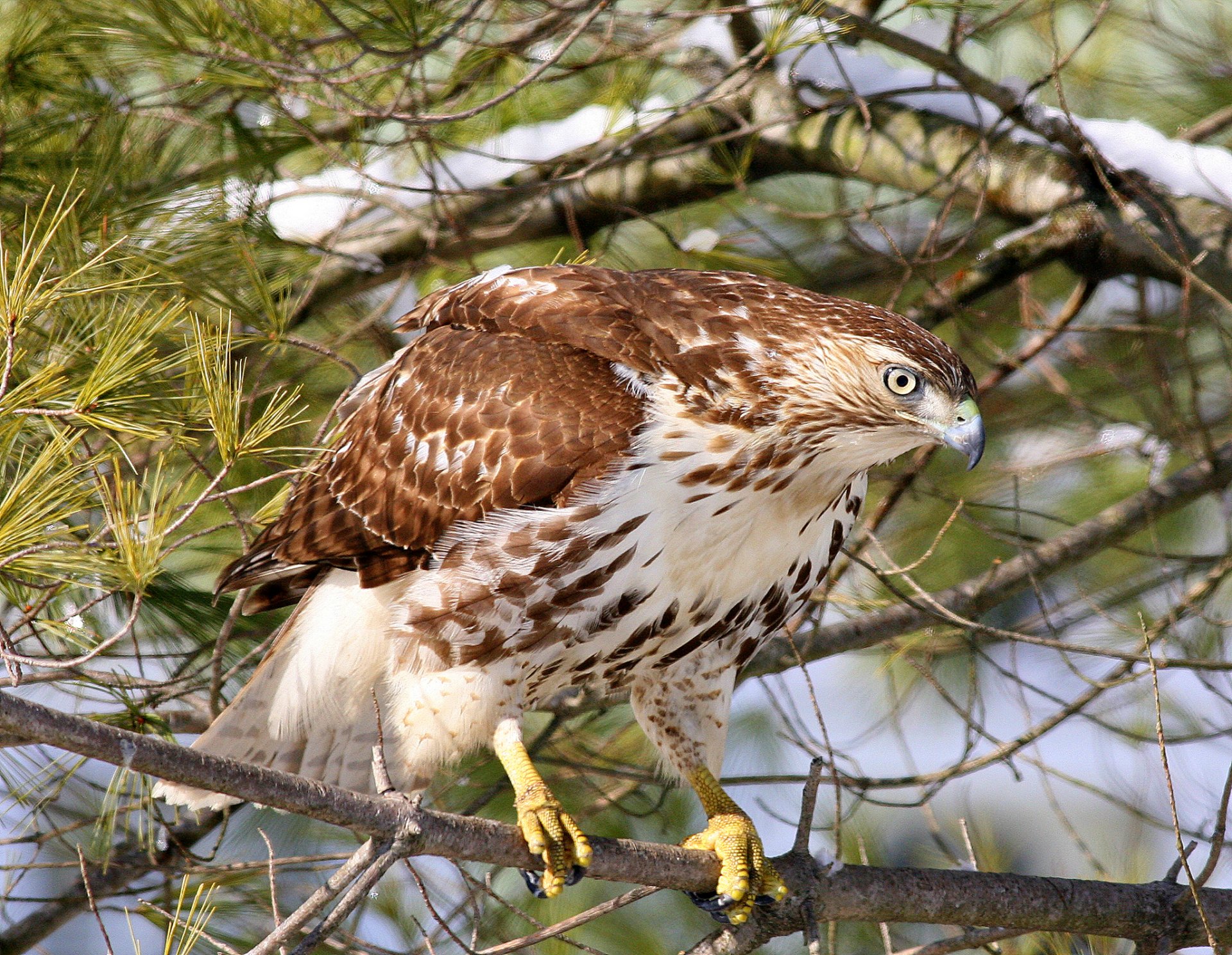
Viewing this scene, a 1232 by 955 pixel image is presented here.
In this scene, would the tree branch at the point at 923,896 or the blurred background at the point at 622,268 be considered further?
the blurred background at the point at 622,268

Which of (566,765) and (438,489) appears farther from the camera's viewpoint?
(566,765)

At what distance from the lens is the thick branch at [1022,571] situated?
3523 mm

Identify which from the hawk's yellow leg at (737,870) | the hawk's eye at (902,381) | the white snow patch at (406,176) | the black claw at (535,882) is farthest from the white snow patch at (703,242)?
the black claw at (535,882)

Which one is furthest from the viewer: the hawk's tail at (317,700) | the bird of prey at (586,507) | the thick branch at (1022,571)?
the thick branch at (1022,571)

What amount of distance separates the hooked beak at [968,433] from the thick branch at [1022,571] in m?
1.14

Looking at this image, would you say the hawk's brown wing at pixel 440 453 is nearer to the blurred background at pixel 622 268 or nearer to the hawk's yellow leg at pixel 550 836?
the blurred background at pixel 622 268

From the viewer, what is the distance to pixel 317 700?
10.3 feet

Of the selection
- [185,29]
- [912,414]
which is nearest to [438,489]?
[912,414]

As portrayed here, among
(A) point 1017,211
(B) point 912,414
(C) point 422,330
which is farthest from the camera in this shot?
(A) point 1017,211

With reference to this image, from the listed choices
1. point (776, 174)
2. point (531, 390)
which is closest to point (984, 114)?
point (776, 174)

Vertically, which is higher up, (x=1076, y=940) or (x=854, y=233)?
(x=854, y=233)

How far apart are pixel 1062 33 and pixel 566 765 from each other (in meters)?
3.66

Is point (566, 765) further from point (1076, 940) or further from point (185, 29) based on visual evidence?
point (185, 29)

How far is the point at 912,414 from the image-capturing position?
2467 mm
